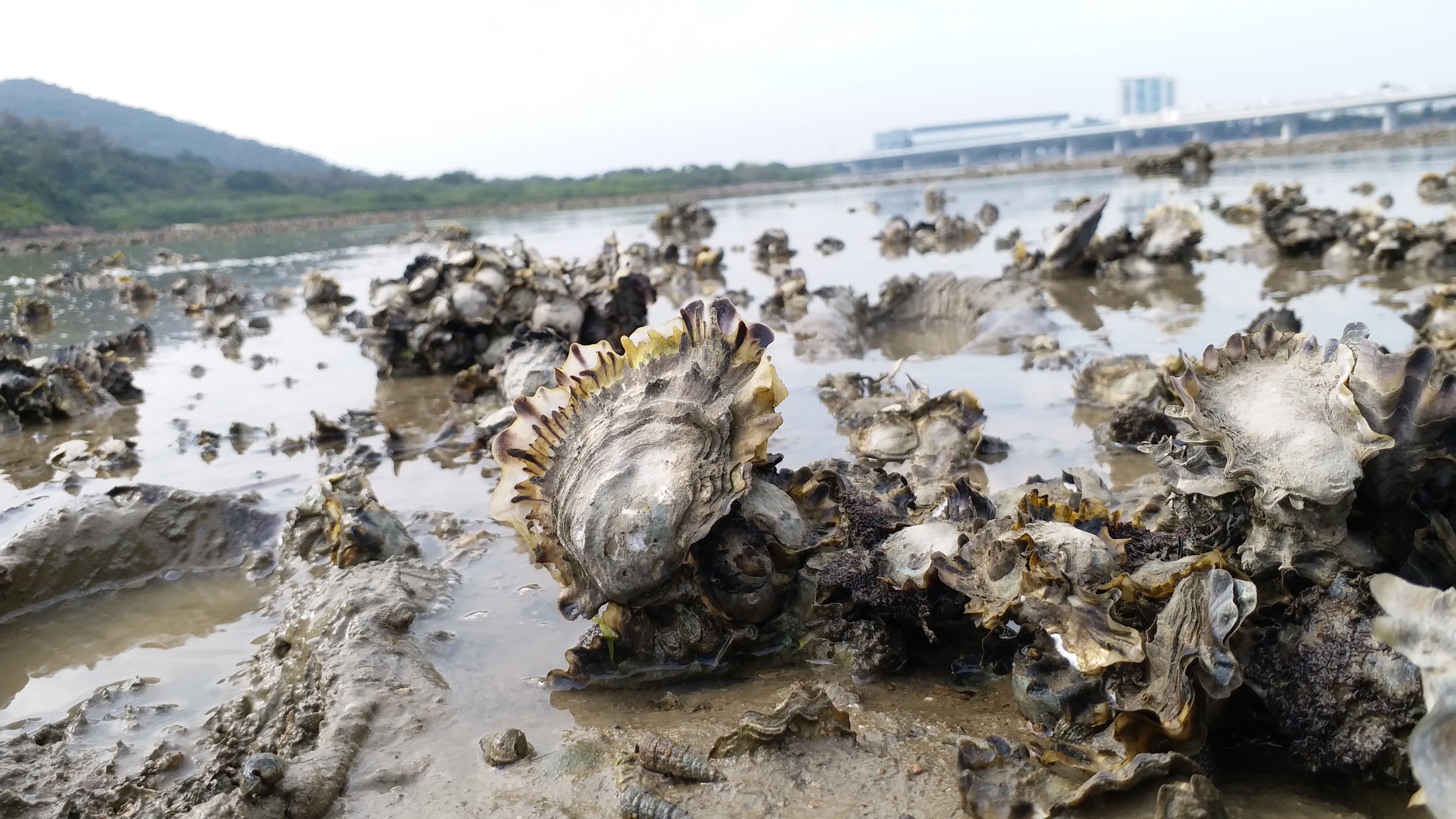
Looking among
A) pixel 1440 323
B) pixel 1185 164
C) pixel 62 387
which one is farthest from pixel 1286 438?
pixel 1185 164

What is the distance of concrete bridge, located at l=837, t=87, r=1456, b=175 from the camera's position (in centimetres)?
6069

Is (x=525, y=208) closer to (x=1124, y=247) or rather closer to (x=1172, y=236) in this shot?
(x=1124, y=247)

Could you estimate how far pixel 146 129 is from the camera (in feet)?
528

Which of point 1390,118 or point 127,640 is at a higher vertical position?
point 1390,118

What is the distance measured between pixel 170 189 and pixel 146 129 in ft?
367

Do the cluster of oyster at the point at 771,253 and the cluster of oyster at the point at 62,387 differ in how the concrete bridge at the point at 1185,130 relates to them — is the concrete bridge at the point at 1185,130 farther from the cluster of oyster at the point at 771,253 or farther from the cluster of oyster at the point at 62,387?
the cluster of oyster at the point at 62,387

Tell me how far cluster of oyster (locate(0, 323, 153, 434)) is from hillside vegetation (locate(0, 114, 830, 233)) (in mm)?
52699

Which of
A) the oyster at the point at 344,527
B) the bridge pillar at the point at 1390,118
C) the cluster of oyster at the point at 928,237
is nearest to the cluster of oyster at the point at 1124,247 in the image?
the cluster of oyster at the point at 928,237

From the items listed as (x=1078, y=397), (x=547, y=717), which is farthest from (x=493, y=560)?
(x=1078, y=397)

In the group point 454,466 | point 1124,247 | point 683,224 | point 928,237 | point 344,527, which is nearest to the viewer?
point 344,527

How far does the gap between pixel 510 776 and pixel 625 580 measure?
0.55m

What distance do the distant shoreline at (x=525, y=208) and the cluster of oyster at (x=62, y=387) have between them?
35.6 metres

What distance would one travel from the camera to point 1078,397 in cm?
518

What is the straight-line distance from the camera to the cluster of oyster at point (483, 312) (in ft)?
23.7
